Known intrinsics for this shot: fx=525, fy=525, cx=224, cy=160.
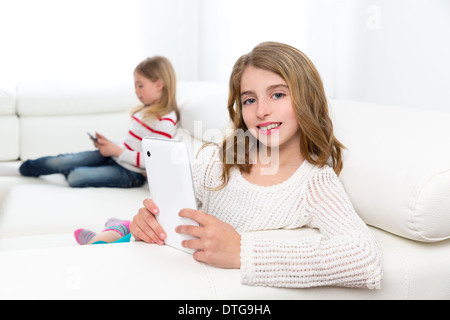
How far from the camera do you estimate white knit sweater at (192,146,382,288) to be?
860mm

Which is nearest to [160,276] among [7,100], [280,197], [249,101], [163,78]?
[280,197]

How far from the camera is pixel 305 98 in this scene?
1.07m

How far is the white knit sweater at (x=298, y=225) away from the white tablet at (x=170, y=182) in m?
0.12

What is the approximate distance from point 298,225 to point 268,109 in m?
0.24

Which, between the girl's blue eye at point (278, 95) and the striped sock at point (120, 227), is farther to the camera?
the striped sock at point (120, 227)

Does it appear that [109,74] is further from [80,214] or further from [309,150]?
[309,150]

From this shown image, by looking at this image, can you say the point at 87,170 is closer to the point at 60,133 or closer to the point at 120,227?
the point at 60,133

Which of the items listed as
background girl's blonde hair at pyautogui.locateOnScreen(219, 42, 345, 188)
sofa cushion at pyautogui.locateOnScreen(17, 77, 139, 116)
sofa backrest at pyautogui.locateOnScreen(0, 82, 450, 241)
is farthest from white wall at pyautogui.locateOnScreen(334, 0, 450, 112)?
sofa cushion at pyautogui.locateOnScreen(17, 77, 139, 116)

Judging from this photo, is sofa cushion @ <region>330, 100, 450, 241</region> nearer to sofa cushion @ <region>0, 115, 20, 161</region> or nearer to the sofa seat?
the sofa seat

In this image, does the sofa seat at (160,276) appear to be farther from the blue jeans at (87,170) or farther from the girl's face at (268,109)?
the blue jeans at (87,170)

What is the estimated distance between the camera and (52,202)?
1860 mm

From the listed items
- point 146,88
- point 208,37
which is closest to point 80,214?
point 146,88

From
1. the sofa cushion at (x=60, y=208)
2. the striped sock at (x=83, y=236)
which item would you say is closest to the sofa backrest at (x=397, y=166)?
the striped sock at (x=83, y=236)

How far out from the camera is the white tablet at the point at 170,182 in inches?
34.9
